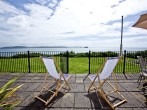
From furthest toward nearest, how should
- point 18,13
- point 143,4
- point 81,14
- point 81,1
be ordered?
point 18,13 → point 81,14 → point 143,4 → point 81,1

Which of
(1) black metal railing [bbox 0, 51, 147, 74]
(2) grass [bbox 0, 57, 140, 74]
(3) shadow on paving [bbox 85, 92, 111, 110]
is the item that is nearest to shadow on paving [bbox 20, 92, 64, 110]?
(3) shadow on paving [bbox 85, 92, 111, 110]

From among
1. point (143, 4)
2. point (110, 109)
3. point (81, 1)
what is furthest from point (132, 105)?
point (143, 4)

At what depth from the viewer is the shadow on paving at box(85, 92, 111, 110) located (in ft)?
13.0

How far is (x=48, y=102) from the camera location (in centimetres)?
414

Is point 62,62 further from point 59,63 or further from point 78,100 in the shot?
point 78,100

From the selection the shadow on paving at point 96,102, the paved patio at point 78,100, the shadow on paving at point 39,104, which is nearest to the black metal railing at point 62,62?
the paved patio at point 78,100

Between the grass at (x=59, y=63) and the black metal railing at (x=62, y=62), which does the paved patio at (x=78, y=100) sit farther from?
the grass at (x=59, y=63)

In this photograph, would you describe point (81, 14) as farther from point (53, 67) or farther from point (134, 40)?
point (134, 40)

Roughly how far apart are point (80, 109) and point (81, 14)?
6.19 metres

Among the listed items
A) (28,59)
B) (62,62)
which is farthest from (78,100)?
(28,59)

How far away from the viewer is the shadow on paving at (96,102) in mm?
3955

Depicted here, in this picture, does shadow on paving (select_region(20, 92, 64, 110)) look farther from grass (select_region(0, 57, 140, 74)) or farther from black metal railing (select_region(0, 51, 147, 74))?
grass (select_region(0, 57, 140, 74))

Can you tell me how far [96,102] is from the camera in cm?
427

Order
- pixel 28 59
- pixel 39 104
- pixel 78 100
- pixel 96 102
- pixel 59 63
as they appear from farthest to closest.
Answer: pixel 59 63 < pixel 28 59 < pixel 78 100 < pixel 96 102 < pixel 39 104
